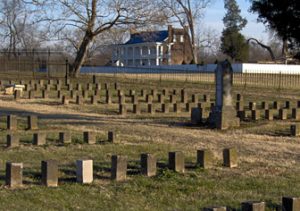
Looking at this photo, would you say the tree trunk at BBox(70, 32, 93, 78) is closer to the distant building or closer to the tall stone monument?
the tall stone monument

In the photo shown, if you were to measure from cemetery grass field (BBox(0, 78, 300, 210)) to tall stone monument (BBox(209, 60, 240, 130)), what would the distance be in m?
0.40

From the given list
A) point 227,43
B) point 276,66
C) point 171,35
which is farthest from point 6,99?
point 171,35

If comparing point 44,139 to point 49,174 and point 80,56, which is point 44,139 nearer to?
point 49,174

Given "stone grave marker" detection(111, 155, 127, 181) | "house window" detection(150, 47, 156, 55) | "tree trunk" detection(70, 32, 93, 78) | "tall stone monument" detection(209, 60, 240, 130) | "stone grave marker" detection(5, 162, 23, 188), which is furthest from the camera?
"house window" detection(150, 47, 156, 55)

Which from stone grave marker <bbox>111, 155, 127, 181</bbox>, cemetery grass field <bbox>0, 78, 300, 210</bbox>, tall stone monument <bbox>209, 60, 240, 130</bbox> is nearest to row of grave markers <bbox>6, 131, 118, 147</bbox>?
cemetery grass field <bbox>0, 78, 300, 210</bbox>

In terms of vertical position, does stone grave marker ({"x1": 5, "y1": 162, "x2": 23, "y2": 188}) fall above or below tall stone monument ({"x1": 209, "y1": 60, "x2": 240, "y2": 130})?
below

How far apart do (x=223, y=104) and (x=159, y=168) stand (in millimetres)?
6859

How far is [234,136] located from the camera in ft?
44.4

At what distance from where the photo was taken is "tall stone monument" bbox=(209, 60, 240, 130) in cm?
1504

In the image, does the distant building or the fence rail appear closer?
the fence rail

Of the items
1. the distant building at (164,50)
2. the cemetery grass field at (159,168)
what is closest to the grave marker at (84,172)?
the cemetery grass field at (159,168)

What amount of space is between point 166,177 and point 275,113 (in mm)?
10998

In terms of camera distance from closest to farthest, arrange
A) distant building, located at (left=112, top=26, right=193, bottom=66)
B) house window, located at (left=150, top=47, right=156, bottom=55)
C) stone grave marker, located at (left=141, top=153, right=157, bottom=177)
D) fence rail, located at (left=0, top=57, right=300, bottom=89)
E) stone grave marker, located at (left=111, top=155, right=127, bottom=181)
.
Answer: stone grave marker, located at (left=111, top=155, right=127, bottom=181), stone grave marker, located at (left=141, top=153, right=157, bottom=177), fence rail, located at (left=0, top=57, right=300, bottom=89), distant building, located at (left=112, top=26, right=193, bottom=66), house window, located at (left=150, top=47, right=156, bottom=55)

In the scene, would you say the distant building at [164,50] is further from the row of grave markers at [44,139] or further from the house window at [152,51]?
the row of grave markers at [44,139]
